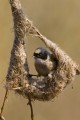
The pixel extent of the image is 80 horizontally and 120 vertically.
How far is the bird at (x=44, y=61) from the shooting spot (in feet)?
14.8

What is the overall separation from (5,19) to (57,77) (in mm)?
2845

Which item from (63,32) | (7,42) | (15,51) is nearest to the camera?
(15,51)

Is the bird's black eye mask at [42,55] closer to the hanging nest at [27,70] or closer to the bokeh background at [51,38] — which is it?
the hanging nest at [27,70]

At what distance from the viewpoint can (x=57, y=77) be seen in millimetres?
4551

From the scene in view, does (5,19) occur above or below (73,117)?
above

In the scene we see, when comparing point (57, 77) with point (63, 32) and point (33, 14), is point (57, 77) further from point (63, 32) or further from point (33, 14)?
point (63, 32)

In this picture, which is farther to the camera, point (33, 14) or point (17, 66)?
point (33, 14)

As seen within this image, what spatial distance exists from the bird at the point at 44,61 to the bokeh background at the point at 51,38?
2302 millimetres

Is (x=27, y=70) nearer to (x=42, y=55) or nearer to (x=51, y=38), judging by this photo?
(x=42, y=55)

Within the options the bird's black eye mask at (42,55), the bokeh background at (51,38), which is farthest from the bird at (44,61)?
the bokeh background at (51,38)

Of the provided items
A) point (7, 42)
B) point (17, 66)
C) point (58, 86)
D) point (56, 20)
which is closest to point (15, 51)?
point (17, 66)

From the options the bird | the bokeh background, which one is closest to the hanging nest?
the bird

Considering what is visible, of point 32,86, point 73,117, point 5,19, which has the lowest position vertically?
point 73,117

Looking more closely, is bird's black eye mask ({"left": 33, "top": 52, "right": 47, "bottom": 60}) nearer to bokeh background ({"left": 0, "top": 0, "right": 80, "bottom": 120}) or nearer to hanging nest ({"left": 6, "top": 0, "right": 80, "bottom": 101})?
hanging nest ({"left": 6, "top": 0, "right": 80, "bottom": 101})
